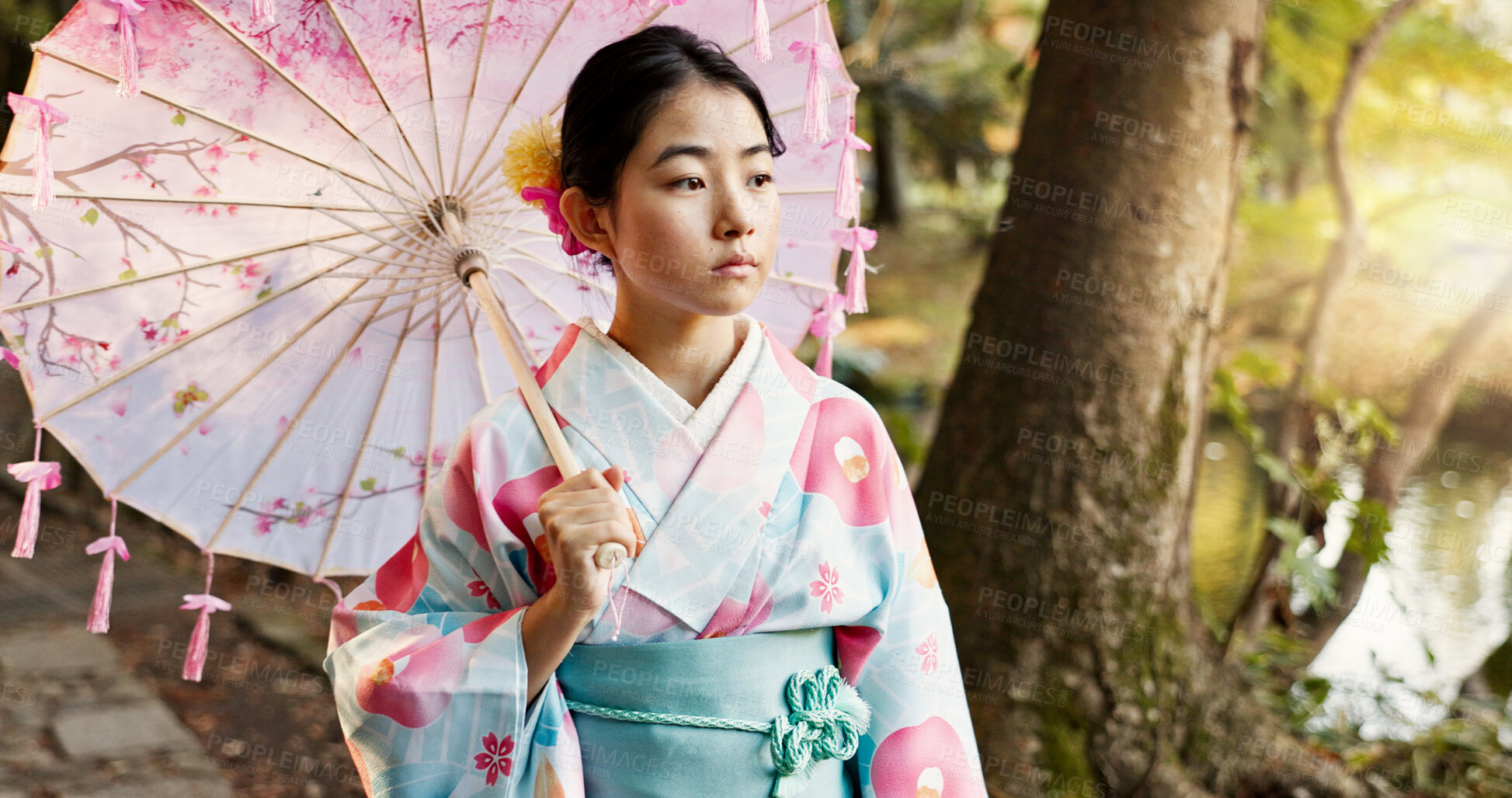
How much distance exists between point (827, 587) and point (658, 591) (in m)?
0.27

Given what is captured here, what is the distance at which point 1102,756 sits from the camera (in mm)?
3137

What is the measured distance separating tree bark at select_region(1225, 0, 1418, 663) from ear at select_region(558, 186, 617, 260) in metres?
3.00

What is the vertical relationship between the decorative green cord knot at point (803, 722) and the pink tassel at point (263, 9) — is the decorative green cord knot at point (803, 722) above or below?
below

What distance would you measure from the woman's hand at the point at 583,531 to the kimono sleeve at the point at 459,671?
0.49 ft

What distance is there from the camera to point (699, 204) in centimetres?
160

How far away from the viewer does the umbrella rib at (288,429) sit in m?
2.09

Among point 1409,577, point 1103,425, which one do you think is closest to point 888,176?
point 1409,577

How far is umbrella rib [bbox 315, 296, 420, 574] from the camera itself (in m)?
2.14

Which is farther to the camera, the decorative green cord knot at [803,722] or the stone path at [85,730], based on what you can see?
the stone path at [85,730]

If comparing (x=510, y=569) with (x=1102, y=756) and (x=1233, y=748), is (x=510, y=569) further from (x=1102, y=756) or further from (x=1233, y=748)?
(x=1233, y=748)

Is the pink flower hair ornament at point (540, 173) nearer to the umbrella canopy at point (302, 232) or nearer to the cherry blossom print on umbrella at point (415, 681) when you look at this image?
the umbrella canopy at point (302, 232)
